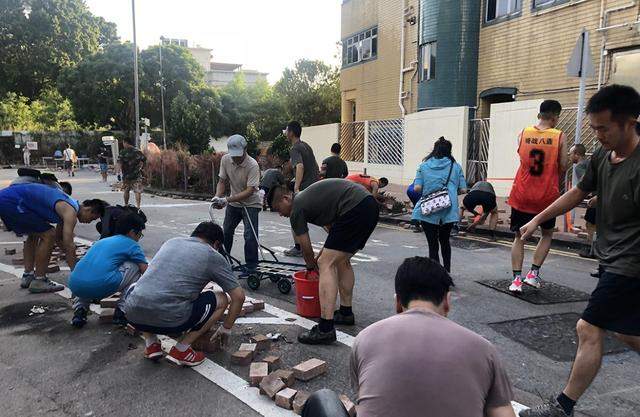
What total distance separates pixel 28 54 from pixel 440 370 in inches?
2047

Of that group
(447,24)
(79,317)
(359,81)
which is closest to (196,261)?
(79,317)

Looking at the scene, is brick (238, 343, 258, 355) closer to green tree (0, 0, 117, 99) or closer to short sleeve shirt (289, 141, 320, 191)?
short sleeve shirt (289, 141, 320, 191)

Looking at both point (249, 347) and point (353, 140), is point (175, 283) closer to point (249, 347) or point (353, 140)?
point (249, 347)

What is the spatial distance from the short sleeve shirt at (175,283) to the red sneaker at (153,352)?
34 centimetres

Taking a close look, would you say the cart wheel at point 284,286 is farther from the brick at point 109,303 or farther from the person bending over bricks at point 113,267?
the brick at point 109,303

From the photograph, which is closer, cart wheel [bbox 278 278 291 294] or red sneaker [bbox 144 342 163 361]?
red sneaker [bbox 144 342 163 361]

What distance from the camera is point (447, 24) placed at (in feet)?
58.8

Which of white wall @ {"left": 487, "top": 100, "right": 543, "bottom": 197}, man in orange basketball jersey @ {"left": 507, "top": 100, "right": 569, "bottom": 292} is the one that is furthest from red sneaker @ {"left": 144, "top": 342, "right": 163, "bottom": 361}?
white wall @ {"left": 487, "top": 100, "right": 543, "bottom": 197}

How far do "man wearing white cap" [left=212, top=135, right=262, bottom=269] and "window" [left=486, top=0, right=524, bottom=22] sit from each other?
41.8ft

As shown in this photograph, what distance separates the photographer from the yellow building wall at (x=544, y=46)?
13.0 m

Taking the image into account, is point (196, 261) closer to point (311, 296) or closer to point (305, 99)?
point (311, 296)

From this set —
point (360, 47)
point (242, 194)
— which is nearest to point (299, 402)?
point (242, 194)

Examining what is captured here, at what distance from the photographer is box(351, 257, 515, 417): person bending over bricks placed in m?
1.81

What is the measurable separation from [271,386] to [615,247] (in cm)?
237
